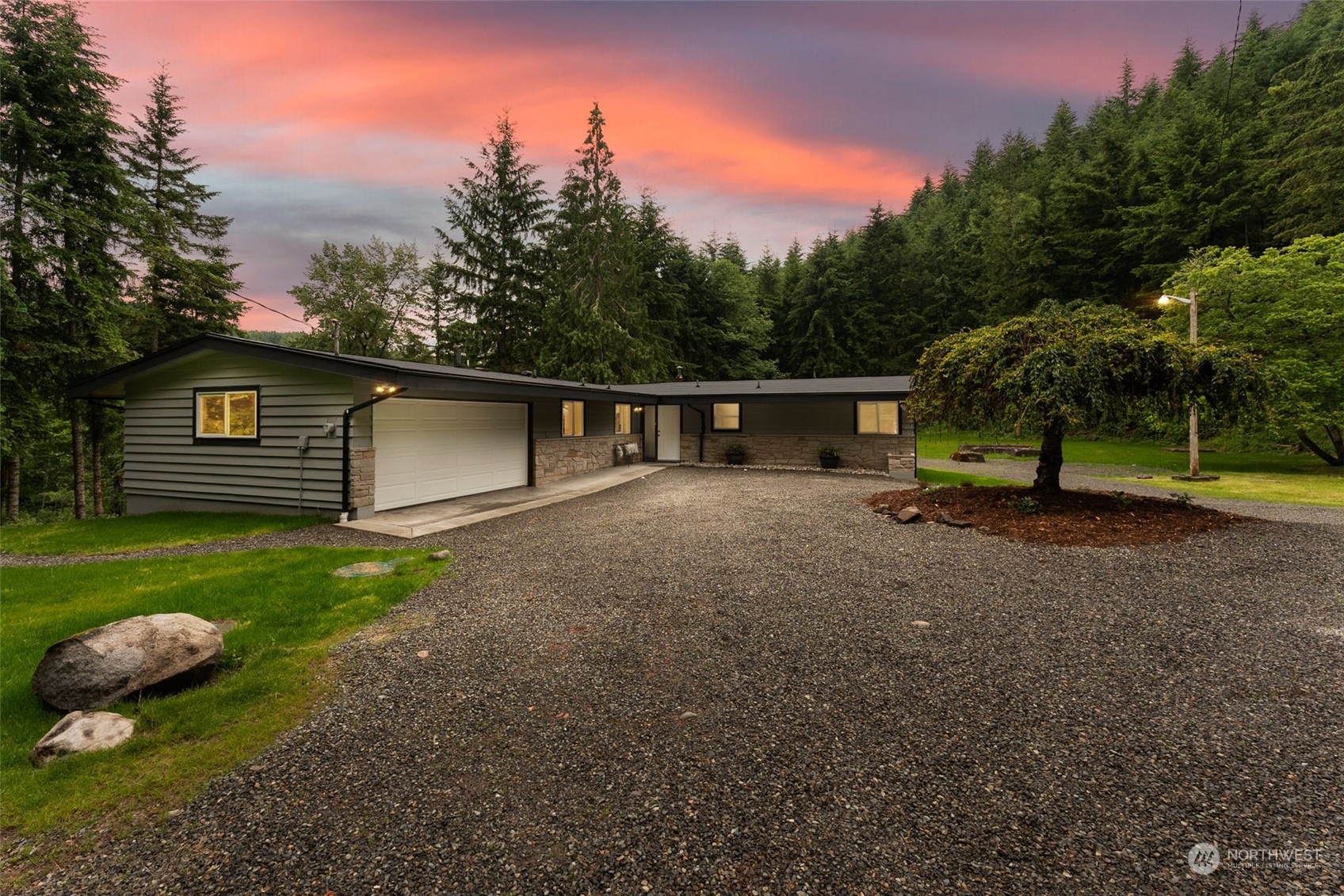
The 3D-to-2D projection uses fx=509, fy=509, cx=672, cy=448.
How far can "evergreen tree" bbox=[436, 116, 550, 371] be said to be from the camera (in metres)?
25.0

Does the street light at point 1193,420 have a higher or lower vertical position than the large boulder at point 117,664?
A: higher

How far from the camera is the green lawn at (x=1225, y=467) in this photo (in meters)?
11.4

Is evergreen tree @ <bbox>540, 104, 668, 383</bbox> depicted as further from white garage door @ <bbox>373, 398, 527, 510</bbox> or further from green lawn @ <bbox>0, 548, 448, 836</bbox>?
green lawn @ <bbox>0, 548, 448, 836</bbox>

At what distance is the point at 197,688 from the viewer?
3316 millimetres

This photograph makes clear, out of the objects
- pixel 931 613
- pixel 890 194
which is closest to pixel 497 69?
pixel 931 613

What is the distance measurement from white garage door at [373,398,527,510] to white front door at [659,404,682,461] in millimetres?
6792

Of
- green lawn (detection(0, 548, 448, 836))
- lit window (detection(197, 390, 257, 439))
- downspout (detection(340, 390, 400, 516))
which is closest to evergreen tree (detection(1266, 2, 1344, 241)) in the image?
downspout (detection(340, 390, 400, 516))

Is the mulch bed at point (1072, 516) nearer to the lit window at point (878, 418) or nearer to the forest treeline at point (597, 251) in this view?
the lit window at point (878, 418)

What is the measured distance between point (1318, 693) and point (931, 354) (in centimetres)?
780

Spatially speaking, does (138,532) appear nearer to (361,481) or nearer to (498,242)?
(361,481)

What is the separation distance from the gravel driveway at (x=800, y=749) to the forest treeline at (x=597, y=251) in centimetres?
800

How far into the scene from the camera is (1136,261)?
2755cm

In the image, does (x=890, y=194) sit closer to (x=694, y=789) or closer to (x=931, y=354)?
(x=931, y=354)

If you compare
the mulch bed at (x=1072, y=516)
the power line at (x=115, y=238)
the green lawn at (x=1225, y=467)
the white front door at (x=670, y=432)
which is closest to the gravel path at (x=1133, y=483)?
the green lawn at (x=1225, y=467)
